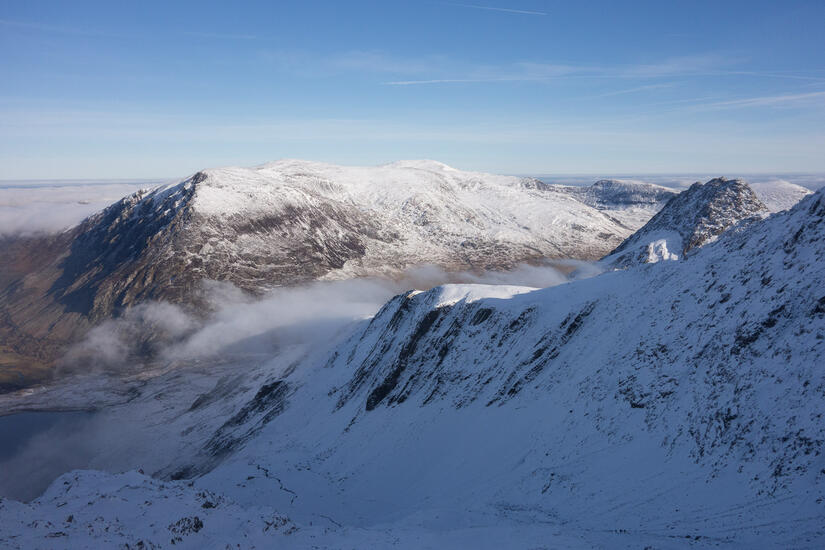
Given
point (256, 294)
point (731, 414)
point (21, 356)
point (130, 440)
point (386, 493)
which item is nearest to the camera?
point (731, 414)

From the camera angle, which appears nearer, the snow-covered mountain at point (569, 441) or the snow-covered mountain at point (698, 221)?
the snow-covered mountain at point (569, 441)

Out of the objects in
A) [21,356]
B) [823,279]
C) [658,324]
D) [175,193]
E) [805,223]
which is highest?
[175,193]

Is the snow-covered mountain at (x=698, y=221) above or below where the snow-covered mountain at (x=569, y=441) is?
above

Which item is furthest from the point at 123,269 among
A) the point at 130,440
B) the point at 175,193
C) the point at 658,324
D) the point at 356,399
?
the point at 658,324

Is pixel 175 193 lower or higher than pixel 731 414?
higher

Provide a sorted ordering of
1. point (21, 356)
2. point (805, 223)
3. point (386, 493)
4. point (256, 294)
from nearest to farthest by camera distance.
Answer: point (805, 223), point (386, 493), point (21, 356), point (256, 294)

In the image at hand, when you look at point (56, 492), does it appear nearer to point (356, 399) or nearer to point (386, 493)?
point (386, 493)
